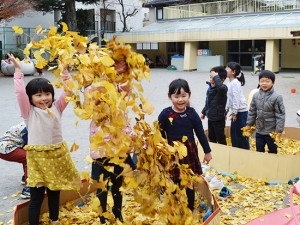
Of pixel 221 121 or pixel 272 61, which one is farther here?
pixel 272 61

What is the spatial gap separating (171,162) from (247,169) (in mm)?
2925

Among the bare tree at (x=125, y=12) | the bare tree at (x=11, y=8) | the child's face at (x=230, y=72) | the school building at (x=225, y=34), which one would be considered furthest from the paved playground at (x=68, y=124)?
the bare tree at (x=125, y=12)

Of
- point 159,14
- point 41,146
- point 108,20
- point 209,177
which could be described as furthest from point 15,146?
point 108,20

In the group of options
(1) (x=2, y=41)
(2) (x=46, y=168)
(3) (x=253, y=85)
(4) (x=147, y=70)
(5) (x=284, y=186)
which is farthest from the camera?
(1) (x=2, y=41)

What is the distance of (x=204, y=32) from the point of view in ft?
80.5

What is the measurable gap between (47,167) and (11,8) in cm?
2148

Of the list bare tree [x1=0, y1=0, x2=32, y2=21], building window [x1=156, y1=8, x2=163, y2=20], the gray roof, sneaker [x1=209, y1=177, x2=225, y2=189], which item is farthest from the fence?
sneaker [x1=209, y1=177, x2=225, y2=189]

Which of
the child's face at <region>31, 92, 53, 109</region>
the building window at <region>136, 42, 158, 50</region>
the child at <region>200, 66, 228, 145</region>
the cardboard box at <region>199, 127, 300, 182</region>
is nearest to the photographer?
the child's face at <region>31, 92, 53, 109</region>

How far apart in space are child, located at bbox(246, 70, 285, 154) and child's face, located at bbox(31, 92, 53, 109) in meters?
2.72

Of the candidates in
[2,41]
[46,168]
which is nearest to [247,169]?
[46,168]

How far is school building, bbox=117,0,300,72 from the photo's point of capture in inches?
878

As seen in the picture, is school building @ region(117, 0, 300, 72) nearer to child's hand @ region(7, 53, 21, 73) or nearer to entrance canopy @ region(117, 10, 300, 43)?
entrance canopy @ region(117, 10, 300, 43)

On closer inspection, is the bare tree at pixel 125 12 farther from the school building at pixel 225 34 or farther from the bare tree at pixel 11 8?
the bare tree at pixel 11 8

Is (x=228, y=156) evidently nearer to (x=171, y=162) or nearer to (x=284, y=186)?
(x=284, y=186)
